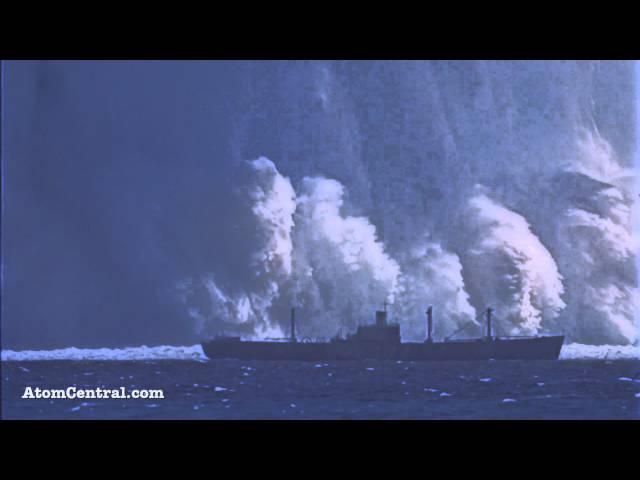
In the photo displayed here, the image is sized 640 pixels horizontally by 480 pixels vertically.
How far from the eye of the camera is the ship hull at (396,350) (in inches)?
1155

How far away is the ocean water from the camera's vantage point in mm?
18734

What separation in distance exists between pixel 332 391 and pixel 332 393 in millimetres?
486

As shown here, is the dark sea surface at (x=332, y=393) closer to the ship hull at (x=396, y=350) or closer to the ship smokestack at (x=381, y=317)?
the ship hull at (x=396, y=350)

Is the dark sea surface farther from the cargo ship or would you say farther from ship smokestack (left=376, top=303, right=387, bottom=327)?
ship smokestack (left=376, top=303, right=387, bottom=327)

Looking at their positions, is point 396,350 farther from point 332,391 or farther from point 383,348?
point 332,391

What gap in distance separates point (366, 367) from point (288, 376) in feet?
14.0

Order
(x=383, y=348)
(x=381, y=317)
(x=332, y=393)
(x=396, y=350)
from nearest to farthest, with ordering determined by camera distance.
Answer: (x=332, y=393) < (x=381, y=317) < (x=383, y=348) < (x=396, y=350)

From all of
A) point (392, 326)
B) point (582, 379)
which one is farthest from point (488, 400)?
point (582, 379)

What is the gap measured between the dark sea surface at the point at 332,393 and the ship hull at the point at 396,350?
80 cm

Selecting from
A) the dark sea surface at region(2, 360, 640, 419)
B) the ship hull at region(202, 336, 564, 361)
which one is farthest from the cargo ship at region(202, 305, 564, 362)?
the dark sea surface at region(2, 360, 640, 419)

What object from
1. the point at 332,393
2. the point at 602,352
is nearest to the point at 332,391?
the point at 332,393

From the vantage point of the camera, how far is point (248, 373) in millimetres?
29766

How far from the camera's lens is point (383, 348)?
30312mm
